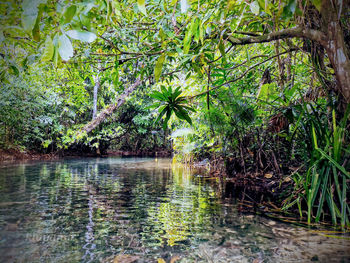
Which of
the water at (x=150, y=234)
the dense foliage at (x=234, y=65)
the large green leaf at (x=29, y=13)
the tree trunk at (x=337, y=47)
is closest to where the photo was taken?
the large green leaf at (x=29, y=13)

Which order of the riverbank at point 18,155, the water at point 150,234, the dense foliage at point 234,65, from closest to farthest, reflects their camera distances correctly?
the dense foliage at point 234,65
the water at point 150,234
the riverbank at point 18,155

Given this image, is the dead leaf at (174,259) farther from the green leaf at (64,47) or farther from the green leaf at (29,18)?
the green leaf at (29,18)

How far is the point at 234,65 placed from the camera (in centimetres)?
A: 356

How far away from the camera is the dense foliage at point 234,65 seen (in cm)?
114

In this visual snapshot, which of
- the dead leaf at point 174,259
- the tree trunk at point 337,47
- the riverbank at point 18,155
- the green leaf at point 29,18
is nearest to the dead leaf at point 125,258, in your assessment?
the dead leaf at point 174,259

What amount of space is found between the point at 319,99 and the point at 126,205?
2288 mm

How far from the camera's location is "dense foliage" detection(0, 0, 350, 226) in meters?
1.14

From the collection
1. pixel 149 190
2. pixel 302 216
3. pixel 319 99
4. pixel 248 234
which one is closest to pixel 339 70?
pixel 319 99

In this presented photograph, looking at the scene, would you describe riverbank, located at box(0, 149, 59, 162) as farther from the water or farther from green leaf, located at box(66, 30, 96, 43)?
green leaf, located at box(66, 30, 96, 43)

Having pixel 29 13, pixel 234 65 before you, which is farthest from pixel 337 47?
pixel 29 13

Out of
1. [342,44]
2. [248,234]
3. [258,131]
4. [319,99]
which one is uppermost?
[342,44]

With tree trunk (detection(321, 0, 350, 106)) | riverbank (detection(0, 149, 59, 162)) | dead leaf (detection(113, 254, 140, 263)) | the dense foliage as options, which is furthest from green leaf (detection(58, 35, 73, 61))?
riverbank (detection(0, 149, 59, 162))

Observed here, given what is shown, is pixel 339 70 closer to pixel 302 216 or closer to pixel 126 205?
pixel 302 216

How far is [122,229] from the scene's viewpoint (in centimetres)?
165
